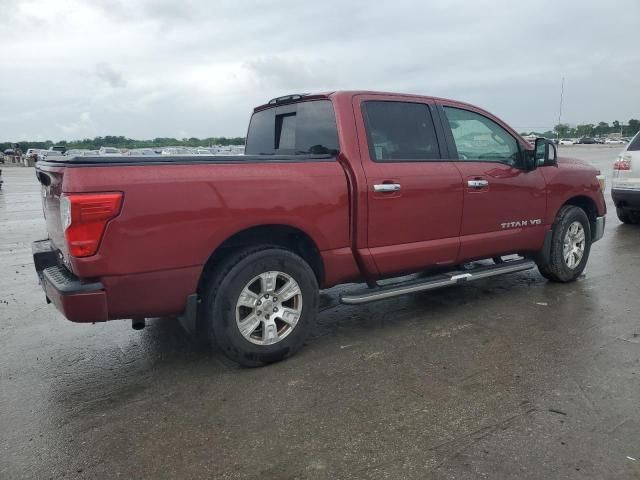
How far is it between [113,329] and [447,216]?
3060 mm

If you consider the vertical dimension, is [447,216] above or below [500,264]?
above

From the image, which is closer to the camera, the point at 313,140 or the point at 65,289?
the point at 65,289

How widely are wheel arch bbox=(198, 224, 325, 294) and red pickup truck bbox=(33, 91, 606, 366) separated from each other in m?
0.01

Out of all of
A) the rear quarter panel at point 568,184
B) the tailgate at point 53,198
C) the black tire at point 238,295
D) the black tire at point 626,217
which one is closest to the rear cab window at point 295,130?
the black tire at point 238,295

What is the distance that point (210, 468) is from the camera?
2686 mm

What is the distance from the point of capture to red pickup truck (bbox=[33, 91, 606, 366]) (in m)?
3.28

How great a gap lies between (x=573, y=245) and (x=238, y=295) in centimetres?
402

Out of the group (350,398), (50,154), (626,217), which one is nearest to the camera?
(350,398)

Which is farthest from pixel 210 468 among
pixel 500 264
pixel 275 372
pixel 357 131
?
pixel 500 264

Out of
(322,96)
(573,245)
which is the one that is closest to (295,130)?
(322,96)

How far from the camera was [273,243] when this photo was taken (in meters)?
4.04

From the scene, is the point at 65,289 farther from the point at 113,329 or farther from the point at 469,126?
the point at 469,126

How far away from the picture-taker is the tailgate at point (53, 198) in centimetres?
338

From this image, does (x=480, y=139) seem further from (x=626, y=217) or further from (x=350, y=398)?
(x=626, y=217)
